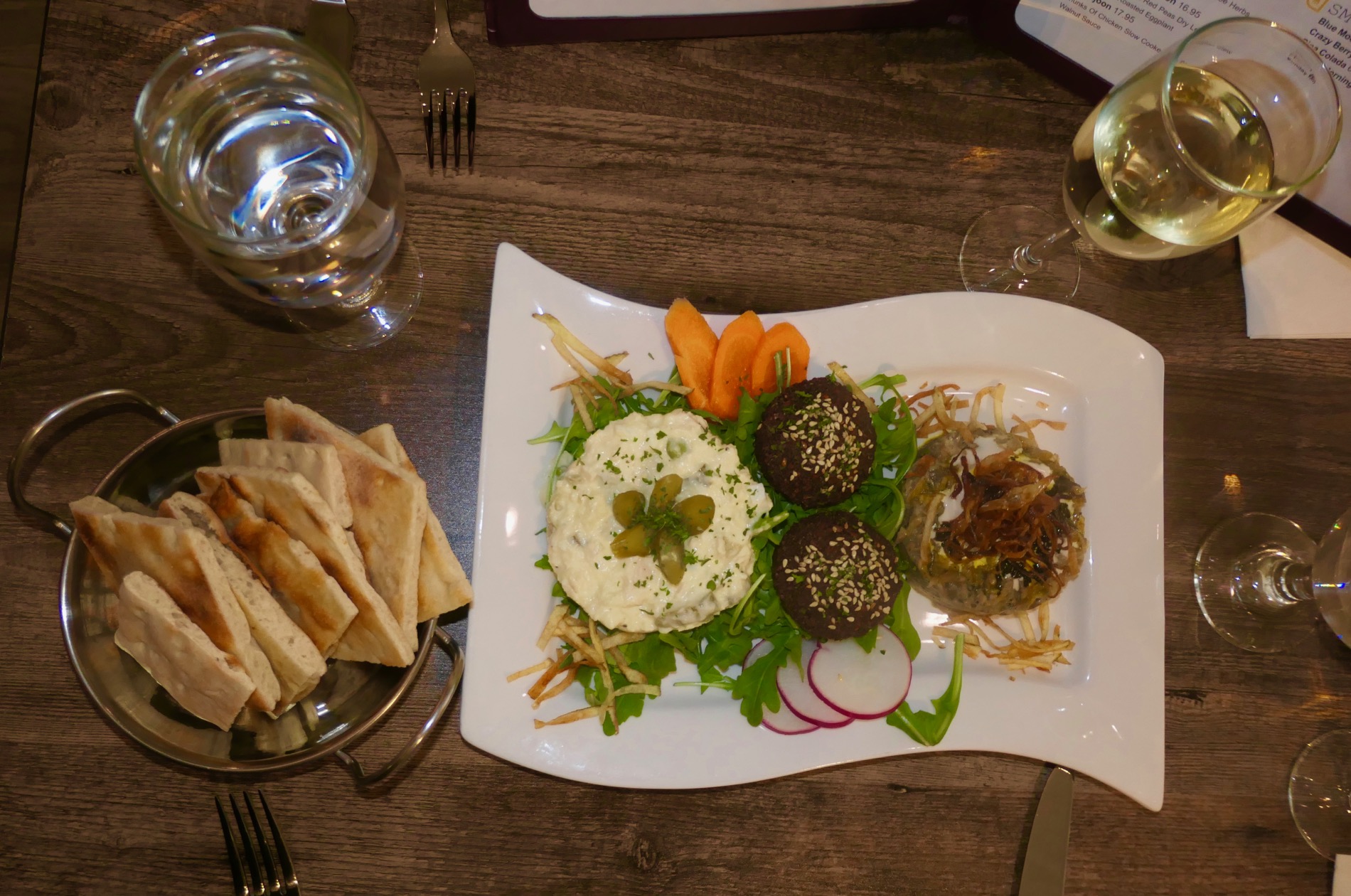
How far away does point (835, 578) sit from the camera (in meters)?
2.41

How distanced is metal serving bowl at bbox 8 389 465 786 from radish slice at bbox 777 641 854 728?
94 centimetres

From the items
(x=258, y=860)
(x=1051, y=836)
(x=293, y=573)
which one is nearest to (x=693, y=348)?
(x=293, y=573)

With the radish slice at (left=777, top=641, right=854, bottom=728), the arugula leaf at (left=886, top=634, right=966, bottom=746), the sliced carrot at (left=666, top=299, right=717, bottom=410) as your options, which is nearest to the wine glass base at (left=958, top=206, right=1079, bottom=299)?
the sliced carrot at (left=666, top=299, right=717, bottom=410)

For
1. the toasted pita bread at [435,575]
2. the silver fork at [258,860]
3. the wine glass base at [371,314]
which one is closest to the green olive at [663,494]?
the toasted pita bread at [435,575]

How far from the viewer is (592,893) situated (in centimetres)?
259

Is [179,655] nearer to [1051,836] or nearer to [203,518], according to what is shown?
[203,518]

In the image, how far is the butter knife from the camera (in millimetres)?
2775

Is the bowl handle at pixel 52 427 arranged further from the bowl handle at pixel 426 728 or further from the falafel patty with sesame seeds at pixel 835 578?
the falafel patty with sesame seeds at pixel 835 578

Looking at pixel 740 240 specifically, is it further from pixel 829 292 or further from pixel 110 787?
pixel 110 787

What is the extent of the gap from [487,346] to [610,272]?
1.59ft

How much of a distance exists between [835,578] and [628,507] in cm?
61

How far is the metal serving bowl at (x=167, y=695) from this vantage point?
216 centimetres

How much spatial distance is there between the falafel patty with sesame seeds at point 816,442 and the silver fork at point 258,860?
1754 millimetres

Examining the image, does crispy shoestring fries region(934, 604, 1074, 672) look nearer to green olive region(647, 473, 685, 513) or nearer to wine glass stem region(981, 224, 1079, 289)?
green olive region(647, 473, 685, 513)
